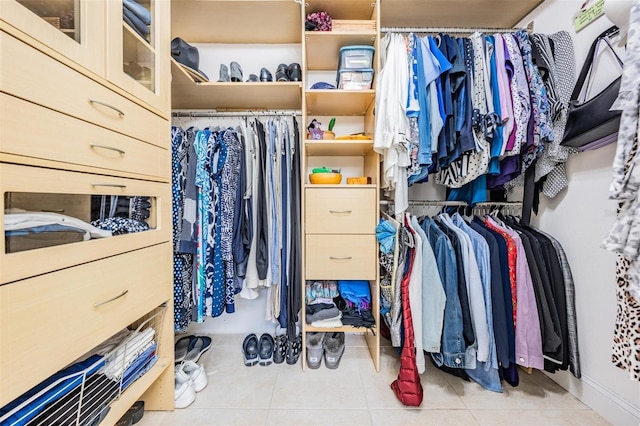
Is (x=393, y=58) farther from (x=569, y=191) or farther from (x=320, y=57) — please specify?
(x=569, y=191)

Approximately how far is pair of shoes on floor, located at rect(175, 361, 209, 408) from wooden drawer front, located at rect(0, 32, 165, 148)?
1138mm

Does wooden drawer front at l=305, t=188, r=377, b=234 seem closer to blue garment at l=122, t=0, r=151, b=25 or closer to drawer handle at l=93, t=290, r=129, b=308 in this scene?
drawer handle at l=93, t=290, r=129, b=308

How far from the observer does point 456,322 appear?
3.87ft

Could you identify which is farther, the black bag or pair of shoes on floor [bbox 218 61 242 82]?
pair of shoes on floor [bbox 218 61 242 82]

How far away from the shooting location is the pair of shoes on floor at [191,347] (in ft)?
4.85

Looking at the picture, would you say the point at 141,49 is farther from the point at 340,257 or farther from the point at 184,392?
the point at 184,392

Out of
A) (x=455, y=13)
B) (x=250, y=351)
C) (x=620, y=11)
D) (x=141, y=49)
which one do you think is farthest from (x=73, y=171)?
(x=455, y=13)

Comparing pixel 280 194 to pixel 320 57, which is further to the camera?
pixel 320 57

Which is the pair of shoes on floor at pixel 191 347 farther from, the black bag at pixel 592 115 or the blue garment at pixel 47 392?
the black bag at pixel 592 115

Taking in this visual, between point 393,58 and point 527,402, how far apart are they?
181 cm

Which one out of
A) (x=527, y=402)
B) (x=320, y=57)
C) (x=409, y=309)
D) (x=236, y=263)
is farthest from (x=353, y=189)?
(x=527, y=402)

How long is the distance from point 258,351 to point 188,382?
0.41 meters

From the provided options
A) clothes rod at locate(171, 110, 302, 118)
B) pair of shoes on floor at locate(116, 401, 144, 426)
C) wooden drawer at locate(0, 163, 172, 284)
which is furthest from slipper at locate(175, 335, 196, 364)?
clothes rod at locate(171, 110, 302, 118)

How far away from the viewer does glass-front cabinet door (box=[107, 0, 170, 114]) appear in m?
0.84
